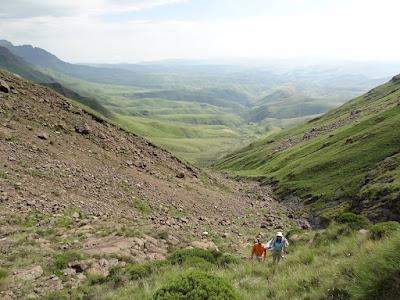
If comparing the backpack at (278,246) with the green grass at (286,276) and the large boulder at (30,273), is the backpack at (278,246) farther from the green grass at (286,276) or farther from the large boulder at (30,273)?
the large boulder at (30,273)

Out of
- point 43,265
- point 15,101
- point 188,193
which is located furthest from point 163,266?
point 15,101

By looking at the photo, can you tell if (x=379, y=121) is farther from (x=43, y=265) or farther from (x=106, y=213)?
(x=43, y=265)

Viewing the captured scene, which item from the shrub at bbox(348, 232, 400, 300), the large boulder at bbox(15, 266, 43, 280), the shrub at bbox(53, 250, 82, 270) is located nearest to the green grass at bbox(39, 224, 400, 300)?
the shrub at bbox(348, 232, 400, 300)

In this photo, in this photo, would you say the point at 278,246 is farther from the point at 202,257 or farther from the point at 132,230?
the point at 132,230

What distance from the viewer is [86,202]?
34.9 meters

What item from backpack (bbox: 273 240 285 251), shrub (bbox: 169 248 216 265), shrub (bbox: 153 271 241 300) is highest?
shrub (bbox: 153 271 241 300)

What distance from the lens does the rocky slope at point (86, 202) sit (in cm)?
2294

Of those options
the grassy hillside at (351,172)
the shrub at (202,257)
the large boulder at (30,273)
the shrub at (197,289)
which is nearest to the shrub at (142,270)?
the shrub at (202,257)

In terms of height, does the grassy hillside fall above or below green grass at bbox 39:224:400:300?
below

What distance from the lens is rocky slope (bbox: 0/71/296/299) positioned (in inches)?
903

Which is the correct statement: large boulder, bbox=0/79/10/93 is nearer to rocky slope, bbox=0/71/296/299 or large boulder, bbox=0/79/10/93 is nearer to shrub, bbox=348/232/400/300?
rocky slope, bbox=0/71/296/299

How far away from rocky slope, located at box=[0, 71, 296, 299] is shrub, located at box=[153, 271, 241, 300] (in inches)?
372

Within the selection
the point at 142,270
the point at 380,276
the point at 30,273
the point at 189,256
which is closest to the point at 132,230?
the point at 189,256

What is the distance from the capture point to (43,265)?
21.5 m
